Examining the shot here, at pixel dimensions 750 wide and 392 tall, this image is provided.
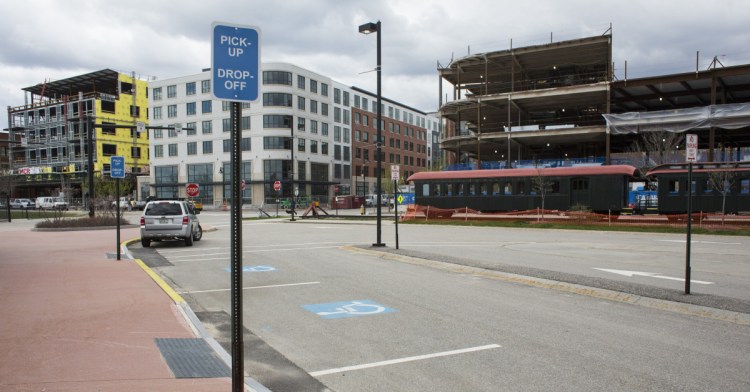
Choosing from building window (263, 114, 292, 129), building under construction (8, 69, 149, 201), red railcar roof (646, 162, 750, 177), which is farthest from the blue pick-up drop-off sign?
building under construction (8, 69, 149, 201)

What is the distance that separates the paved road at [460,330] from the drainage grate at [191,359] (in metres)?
0.39

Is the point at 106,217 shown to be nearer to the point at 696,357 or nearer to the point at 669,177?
the point at 696,357

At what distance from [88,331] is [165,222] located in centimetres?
1216

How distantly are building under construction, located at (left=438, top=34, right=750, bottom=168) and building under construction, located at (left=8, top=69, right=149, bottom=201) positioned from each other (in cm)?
5425

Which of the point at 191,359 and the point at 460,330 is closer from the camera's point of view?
the point at 191,359

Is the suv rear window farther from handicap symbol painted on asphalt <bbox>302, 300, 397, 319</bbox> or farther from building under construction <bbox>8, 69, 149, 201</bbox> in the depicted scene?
building under construction <bbox>8, 69, 149, 201</bbox>

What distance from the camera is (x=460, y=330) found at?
21.6ft

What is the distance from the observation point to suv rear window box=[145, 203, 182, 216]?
1791cm

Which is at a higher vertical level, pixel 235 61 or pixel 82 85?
pixel 82 85

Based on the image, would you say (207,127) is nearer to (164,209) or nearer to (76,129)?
(76,129)

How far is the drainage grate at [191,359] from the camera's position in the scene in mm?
4855

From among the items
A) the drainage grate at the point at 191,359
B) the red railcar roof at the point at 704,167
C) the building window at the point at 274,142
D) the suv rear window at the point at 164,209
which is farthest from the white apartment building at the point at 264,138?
the drainage grate at the point at 191,359

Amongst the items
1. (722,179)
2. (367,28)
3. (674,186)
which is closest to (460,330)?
(367,28)

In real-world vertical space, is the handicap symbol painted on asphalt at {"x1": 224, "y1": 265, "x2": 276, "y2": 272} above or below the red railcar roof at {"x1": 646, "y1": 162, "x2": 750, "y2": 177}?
below
